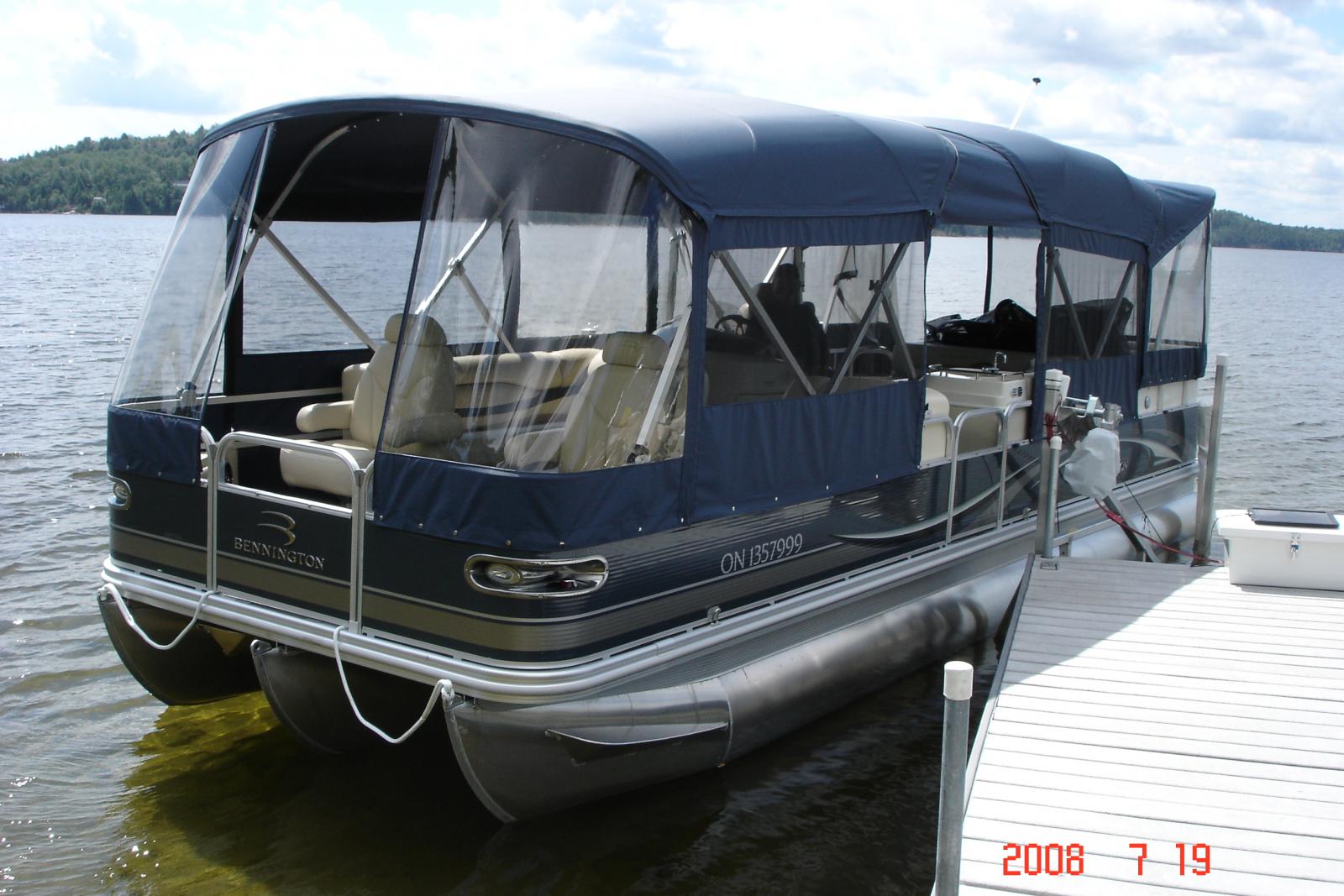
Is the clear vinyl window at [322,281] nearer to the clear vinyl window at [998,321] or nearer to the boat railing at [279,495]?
the boat railing at [279,495]

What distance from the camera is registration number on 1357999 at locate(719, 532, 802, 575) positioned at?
5.69m

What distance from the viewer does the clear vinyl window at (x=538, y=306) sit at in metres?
4.95

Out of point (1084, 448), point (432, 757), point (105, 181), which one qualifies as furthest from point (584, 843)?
point (105, 181)

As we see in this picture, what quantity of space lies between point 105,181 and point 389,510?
74.1 m

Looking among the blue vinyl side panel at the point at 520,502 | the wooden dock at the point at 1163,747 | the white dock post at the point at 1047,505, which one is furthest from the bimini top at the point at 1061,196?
the blue vinyl side panel at the point at 520,502

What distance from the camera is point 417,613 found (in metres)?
5.12

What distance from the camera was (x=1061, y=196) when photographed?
25.5 ft

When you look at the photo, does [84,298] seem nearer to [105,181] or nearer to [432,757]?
[432,757]

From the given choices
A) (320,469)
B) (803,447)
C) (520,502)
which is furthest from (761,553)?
(320,469)

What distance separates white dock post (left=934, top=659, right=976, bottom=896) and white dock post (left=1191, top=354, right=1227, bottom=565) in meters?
6.16

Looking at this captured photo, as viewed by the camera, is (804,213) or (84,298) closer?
(804,213)

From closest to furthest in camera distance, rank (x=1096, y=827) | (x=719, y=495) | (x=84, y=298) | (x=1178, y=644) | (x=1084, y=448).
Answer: (x=1096, y=827)
(x=719, y=495)
(x=1178, y=644)
(x=1084, y=448)
(x=84, y=298)

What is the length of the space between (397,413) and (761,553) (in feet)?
5.79
